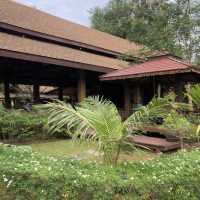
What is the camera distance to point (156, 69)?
12.6 meters

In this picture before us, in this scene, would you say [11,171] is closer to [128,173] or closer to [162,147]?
[128,173]

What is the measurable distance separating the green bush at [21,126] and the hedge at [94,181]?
249 inches

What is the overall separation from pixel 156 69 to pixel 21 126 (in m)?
5.33

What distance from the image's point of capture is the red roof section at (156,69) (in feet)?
39.2

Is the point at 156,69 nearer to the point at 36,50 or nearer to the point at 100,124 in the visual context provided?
the point at 36,50

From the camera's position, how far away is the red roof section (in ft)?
39.2

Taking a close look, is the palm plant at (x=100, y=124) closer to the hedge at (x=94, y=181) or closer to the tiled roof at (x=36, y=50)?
the hedge at (x=94, y=181)

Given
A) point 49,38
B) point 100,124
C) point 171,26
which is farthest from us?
point 171,26

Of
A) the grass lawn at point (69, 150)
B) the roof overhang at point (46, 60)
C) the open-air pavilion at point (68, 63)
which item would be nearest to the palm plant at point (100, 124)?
the grass lawn at point (69, 150)

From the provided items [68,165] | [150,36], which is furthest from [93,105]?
[150,36]

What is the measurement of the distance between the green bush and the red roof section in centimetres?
376

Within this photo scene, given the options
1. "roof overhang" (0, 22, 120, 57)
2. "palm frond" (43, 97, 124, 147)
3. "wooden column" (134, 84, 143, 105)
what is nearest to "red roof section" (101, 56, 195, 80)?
"wooden column" (134, 84, 143, 105)

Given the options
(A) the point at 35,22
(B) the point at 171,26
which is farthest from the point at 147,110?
(B) the point at 171,26

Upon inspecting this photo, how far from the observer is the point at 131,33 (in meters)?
26.7
